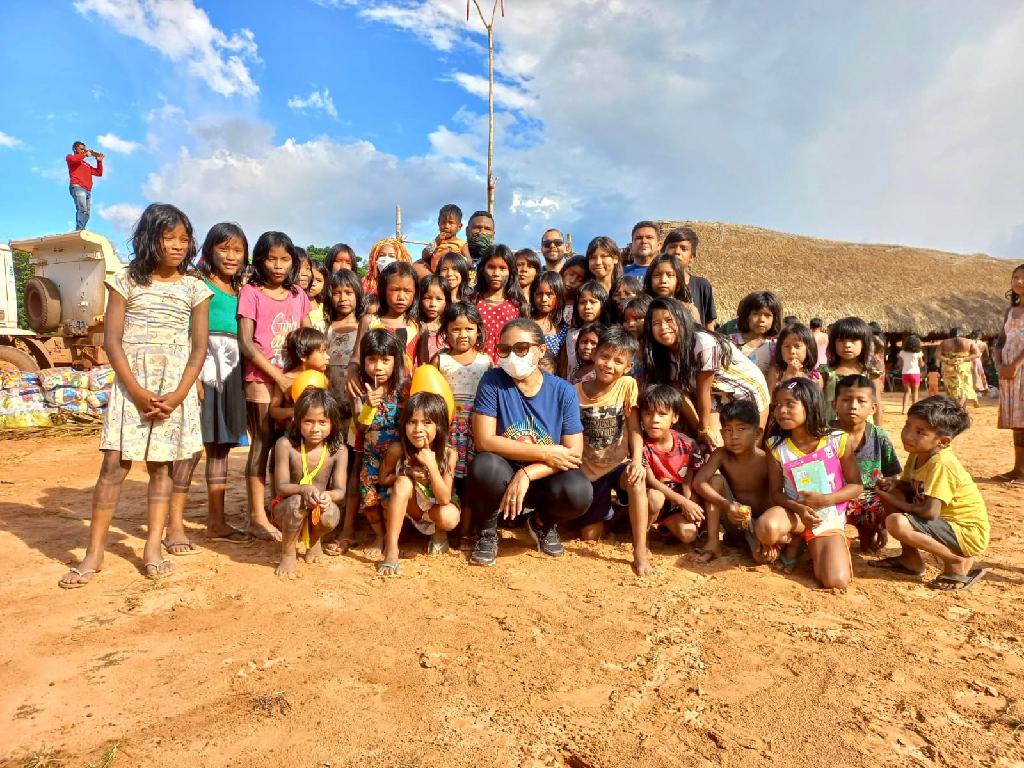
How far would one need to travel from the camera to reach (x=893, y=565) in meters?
3.43

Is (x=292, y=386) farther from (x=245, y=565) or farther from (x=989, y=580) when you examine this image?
(x=989, y=580)

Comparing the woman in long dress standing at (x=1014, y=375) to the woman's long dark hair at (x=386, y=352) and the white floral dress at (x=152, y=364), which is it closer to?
the woman's long dark hair at (x=386, y=352)

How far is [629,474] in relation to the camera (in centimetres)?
344

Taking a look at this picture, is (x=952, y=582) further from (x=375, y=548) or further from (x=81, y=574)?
(x=81, y=574)

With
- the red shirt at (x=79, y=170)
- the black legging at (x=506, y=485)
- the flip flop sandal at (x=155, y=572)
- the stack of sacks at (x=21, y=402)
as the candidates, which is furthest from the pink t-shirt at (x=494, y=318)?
the red shirt at (x=79, y=170)

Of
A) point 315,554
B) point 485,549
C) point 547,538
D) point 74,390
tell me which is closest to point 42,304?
point 74,390

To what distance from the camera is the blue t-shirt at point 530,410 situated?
3.47 metres

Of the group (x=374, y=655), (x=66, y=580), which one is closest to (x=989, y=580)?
(x=374, y=655)

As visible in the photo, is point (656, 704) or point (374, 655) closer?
point (656, 704)

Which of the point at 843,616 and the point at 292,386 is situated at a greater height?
the point at 292,386

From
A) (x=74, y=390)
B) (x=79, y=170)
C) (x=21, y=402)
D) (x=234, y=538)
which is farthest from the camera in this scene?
(x=79, y=170)

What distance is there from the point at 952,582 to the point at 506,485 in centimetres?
230

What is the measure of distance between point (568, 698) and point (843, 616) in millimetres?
1467

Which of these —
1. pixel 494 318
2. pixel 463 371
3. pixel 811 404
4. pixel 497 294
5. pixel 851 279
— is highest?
pixel 851 279
